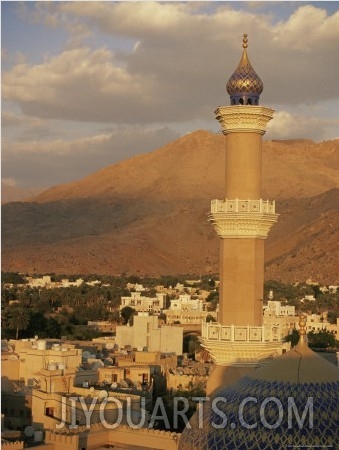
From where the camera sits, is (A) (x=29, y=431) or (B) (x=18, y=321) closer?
(A) (x=29, y=431)

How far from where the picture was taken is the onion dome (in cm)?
1365

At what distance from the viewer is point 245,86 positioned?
44.8 feet

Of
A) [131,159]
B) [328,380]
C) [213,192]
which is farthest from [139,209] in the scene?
[328,380]

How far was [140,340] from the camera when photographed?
109 feet

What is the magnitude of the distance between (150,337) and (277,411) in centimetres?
2516

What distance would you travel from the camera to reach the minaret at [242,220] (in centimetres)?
1309

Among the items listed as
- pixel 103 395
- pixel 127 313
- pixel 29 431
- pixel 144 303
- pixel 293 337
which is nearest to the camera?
pixel 29 431

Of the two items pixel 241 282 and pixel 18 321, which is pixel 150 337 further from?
pixel 241 282

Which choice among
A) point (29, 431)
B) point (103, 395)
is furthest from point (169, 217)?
point (29, 431)

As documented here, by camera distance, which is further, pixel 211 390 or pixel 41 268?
pixel 41 268

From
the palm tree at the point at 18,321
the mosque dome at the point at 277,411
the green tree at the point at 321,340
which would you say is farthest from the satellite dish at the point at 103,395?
the palm tree at the point at 18,321

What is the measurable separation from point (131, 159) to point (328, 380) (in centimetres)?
→ 12586

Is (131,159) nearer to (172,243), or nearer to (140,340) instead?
(172,243)

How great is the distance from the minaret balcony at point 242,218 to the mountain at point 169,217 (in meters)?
60.7
